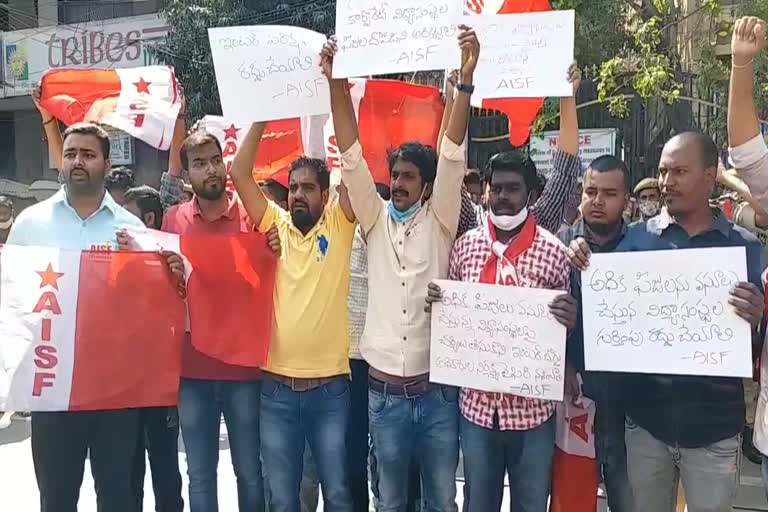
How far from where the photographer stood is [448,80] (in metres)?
3.61

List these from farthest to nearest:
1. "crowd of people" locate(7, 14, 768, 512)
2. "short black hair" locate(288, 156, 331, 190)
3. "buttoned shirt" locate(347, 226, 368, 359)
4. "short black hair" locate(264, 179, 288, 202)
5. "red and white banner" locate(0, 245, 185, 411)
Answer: "short black hair" locate(264, 179, 288, 202) < "buttoned shirt" locate(347, 226, 368, 359) < "short black hair" locate(288, 156, 331, 190) < "red and white banner" locate(0, 245, 185, 411) < "crowd of people" locate(7, 14, 768, 512)

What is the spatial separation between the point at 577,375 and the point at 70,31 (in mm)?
19826

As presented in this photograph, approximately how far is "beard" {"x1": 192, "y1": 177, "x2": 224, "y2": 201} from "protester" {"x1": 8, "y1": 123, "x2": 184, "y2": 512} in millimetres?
371

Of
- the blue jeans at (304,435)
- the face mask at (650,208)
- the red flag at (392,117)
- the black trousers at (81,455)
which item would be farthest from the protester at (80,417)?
the face mask at (650,208)

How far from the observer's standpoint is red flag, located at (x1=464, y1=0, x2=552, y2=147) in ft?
13.0

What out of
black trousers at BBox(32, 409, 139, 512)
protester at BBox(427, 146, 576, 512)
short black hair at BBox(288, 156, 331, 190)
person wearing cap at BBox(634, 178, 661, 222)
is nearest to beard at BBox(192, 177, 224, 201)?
short black hair at BBox(288, 156, 331, 190)

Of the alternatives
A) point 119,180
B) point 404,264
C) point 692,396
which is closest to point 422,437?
point 404,264

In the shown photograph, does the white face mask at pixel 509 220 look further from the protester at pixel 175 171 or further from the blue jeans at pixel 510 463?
the protester at pixel 175 171

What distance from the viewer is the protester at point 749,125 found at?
9.04 feet

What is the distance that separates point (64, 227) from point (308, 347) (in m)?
1.21

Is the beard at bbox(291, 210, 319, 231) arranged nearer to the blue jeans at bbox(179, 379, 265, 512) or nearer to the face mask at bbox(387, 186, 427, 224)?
the face mask at bbox(387, 186, 427, 224)

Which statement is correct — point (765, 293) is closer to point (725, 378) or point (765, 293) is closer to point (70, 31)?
point (725, 378)

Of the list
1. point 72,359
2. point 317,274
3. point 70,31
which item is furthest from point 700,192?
point 70,31

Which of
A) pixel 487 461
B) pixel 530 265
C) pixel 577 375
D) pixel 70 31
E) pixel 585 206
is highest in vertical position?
pixel 70 31
